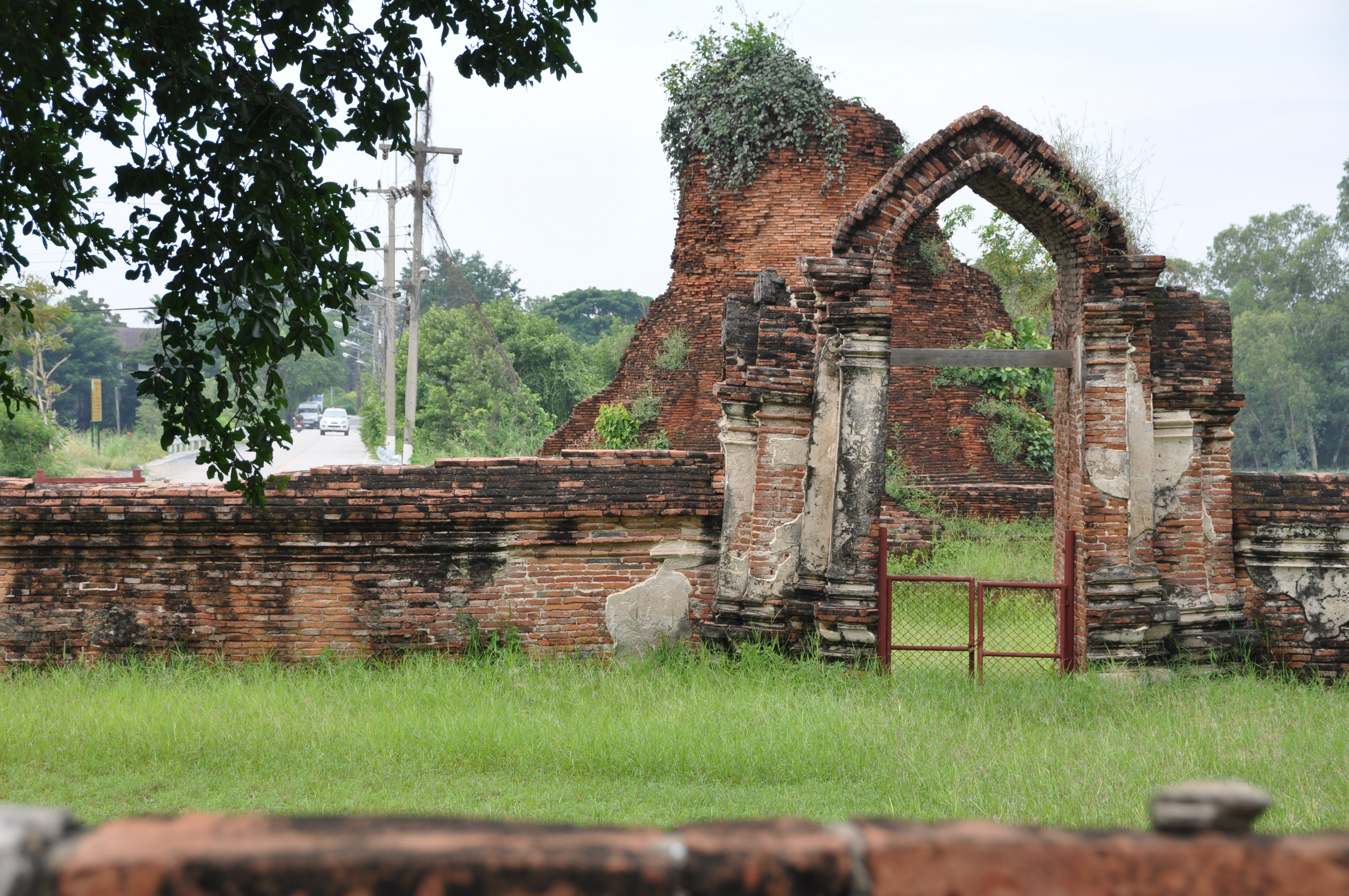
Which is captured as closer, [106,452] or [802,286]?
[802,286]

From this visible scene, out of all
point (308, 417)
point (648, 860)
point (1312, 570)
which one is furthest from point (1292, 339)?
point (308, 417)

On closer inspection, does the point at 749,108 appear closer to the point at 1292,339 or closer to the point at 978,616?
the point at 978,616

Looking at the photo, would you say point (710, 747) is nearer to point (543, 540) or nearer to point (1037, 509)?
point (543, 540)

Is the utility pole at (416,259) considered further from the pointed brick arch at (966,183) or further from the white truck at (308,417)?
the white truck at (308,417)

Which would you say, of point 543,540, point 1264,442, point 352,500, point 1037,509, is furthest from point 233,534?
point 1264,442

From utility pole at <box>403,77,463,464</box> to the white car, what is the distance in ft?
94.1

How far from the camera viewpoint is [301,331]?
Answer: 4766 mm

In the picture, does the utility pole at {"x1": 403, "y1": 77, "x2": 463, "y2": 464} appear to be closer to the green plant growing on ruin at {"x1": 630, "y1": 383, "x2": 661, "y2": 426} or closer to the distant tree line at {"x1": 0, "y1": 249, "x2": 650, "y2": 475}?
the distant tree line at {"x1": 0, "y1": 249, "x2": 650, "y2": 475}

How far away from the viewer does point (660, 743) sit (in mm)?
5254

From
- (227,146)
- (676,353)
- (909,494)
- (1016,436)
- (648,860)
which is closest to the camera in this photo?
(648,860)

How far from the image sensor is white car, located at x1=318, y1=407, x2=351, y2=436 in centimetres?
4762

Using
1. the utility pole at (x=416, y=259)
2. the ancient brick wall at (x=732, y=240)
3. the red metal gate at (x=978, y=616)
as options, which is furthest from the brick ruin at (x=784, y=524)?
the utility pole at (x=416, y=259)

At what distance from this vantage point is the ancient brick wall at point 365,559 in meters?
7.01

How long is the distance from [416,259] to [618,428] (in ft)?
23.7
